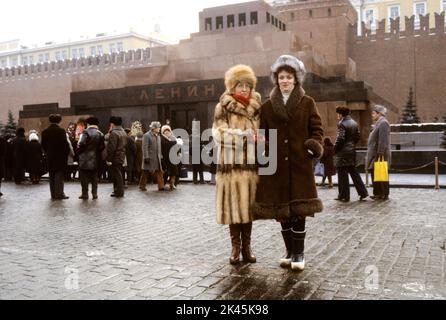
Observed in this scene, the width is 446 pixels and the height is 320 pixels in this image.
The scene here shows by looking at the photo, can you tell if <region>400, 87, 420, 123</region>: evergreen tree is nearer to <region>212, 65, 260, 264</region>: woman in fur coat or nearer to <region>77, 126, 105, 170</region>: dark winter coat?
<region>77, 126, 105, 170</region>: dark winter coat

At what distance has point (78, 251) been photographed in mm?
4938

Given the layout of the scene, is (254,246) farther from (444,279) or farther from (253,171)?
(444,279)

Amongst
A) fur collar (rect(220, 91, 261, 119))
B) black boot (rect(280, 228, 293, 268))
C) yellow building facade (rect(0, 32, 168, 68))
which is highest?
yellow building facade (rect(0, 32, 168, 68))

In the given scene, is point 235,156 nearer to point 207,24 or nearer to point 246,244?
point 246,244

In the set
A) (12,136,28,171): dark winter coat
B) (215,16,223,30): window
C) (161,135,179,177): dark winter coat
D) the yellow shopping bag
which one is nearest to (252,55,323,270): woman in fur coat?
the yellow shopping bag

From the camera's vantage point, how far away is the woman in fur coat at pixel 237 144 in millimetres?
4120

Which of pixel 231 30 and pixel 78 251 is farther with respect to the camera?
pixel 231 30

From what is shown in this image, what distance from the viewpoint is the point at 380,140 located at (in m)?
8.95

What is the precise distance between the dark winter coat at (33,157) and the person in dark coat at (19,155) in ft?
0.41

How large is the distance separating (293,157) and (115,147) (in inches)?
260

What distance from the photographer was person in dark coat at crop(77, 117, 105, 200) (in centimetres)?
963

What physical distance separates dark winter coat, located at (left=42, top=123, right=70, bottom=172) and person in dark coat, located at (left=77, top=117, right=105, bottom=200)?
379mm

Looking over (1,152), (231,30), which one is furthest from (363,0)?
(1,152)
